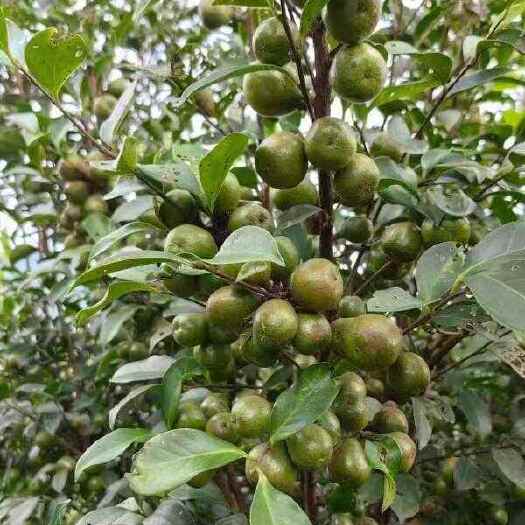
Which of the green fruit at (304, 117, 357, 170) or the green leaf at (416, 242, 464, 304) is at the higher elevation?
the green fruit at (304, 117, 357, 170)

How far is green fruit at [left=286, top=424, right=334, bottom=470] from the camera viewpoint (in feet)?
2.22

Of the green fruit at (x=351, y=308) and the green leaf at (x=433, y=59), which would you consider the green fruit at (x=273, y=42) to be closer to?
the green leaf at (x=433, y=59)

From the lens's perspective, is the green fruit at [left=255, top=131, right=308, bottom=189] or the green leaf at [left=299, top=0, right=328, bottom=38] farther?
the green fruit at [left=255, top=131, right=308, bottom=189]

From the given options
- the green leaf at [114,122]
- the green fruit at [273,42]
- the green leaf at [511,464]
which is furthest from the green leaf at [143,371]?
the green leaf at [511,464]

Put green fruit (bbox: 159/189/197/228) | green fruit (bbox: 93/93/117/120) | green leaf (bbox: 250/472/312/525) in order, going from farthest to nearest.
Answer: green fruit (bbox: 93/93/117/120) → green fruit (bbox: 159/189/197/228) → green leaf (bbox: 250/472/312/525)

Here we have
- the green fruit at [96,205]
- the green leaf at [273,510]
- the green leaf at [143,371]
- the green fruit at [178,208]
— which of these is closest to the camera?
the green leaf at [273,510]

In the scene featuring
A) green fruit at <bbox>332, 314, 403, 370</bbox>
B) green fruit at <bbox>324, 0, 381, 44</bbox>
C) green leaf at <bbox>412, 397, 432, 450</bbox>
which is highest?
green fruit at <bbox>324, 0, 381, 44</bbox>

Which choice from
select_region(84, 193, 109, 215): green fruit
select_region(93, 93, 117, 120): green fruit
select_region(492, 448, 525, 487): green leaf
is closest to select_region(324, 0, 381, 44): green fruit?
select_region(492, 448, 525, 487): green leaf

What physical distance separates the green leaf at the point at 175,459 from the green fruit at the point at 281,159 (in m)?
0.32

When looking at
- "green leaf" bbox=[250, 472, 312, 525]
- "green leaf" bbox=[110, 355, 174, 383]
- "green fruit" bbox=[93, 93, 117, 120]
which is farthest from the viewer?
"green fruit" bbox=[93, 93, 117, 120]

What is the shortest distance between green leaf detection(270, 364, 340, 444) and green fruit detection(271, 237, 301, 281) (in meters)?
0.12

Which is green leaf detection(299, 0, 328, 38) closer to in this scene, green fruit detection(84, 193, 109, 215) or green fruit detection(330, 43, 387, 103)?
green fruit detection(330, 43, 387, 103)

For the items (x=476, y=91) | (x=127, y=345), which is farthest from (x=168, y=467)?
(x=476, y=91)

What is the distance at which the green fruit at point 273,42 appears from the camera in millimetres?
739
